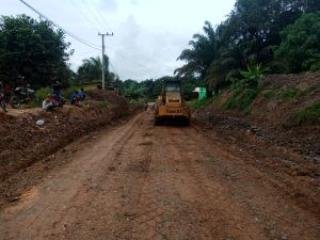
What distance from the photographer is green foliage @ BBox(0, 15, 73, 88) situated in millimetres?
32281

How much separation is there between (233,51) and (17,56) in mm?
20303

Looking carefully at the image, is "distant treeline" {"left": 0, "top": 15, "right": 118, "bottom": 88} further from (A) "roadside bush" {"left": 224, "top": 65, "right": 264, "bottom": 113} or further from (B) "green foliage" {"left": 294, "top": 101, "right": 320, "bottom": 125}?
(B) "green foliage" {"left": 294, "top": 101, "right": 320, "bottom": 125}

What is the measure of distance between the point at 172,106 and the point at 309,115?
9009mm

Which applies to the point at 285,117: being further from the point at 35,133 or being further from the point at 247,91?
the point at 247,91

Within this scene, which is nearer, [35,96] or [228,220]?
[228,220]

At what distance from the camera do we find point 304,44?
29.4m

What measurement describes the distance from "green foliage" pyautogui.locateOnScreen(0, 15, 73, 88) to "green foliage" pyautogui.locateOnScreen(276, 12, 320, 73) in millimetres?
15584

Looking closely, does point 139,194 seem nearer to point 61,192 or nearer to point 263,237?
point 61,192

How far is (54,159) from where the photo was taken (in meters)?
14.8

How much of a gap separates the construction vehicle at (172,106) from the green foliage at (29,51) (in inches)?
424

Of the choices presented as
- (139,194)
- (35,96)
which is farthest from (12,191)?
(35,96)

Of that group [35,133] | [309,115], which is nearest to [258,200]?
[309,115]

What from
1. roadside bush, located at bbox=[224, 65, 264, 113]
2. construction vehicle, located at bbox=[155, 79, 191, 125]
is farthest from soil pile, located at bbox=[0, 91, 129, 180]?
roadside bush, located at bbox=[224, 65, 264, 113]

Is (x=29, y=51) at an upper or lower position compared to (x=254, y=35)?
lower
